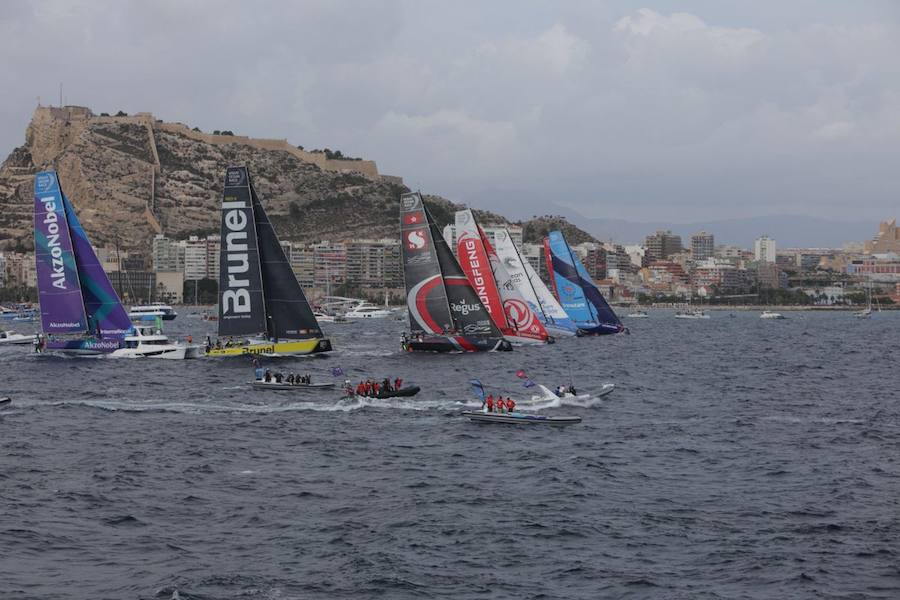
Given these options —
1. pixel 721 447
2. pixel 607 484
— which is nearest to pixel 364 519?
pixel 607 484

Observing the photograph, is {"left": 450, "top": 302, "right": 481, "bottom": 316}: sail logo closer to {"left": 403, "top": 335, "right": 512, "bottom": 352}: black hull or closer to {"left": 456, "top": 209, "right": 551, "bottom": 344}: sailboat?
{"left": 403, "top": 335, "right": 512, "bottom": 352}: black hull

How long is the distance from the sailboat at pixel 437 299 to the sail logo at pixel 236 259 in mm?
12258

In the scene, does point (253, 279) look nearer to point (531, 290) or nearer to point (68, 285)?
point (68, 285)

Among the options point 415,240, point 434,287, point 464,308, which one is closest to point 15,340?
point 415,240

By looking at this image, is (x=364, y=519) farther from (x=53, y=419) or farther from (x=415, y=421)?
(x=53, y=419)

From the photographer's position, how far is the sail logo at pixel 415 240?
85500 millimetres

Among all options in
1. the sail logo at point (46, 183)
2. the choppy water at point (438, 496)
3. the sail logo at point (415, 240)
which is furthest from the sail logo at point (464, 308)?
the sail logo at point (46, 183)

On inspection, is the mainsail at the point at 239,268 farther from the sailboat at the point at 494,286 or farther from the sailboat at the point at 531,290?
the sailboat at the point at 531,290

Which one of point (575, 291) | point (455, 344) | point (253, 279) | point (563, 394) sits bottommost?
point (563, 394)

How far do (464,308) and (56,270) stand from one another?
28.1m

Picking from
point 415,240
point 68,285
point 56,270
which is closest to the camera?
point 68,285

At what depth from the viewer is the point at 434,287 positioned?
275 ft

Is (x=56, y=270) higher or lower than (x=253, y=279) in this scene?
higher

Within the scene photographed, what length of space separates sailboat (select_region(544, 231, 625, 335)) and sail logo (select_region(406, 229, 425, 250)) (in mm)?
30132
